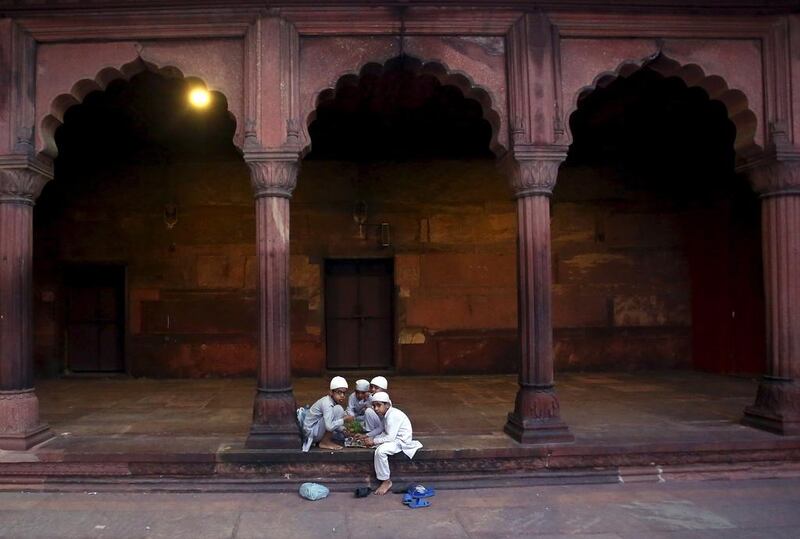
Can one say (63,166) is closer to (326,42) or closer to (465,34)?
(326,42)

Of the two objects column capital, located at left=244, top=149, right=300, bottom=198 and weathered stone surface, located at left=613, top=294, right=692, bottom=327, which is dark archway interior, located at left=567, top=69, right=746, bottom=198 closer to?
weathered stone surface, located at left=613, top=294, right=692, bottom=327

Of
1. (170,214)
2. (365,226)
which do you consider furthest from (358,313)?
(170,214)

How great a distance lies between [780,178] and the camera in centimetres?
674

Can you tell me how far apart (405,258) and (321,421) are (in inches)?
206

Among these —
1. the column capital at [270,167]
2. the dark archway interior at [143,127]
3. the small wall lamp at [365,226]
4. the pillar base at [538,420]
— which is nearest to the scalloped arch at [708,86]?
the pillar base at [538,420]

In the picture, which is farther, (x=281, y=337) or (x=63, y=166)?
(x=63, y=166)

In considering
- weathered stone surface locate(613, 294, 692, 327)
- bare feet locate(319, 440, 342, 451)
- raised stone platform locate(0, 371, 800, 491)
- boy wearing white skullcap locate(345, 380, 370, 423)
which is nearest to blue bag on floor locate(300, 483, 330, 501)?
raised stone platform locate(0, 371, 800, 491)

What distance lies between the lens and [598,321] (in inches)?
447

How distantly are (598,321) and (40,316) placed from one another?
31.1 feet

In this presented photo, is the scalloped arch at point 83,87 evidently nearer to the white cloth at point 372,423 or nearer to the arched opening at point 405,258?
the white cloth at point 372,423

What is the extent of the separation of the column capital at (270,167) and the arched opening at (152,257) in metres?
4.67

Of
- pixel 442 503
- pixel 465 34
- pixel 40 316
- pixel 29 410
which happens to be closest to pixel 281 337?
pixel 442 503

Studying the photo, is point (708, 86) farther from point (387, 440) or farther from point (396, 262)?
point (396, 262)

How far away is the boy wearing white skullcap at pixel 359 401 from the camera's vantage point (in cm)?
644
